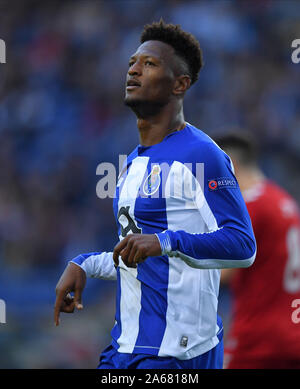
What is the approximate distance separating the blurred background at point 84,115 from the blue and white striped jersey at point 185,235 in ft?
16.6

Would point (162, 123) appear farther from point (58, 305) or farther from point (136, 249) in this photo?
point (58, 305)

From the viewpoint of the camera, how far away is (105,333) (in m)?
8.10

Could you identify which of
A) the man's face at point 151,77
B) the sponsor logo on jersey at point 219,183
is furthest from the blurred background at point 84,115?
the sponsor logo on jersey at point 219,183

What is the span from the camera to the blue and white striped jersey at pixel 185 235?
9.57 ft

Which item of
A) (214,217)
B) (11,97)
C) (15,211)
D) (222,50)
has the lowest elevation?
(15,211)

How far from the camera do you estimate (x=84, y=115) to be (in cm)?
1077

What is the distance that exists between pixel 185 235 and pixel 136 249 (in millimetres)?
268

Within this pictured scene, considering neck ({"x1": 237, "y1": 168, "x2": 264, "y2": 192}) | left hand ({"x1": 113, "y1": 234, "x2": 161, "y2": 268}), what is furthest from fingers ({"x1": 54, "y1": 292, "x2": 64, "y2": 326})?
neck ({"x1": 237, "y1": 168, "x2": 264, "y2": 192})

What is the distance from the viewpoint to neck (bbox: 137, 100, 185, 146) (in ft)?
11.0

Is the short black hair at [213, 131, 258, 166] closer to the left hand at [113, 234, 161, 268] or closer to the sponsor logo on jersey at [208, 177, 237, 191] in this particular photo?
the sponsor logo on jersey at [208, 177, 237, 191]

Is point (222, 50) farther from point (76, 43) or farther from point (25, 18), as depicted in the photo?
point (25, 18)

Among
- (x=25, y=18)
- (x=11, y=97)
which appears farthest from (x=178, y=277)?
(x=25, y=18)

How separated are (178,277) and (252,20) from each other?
8.75 m

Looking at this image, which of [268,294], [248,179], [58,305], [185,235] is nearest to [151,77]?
[185,235]
